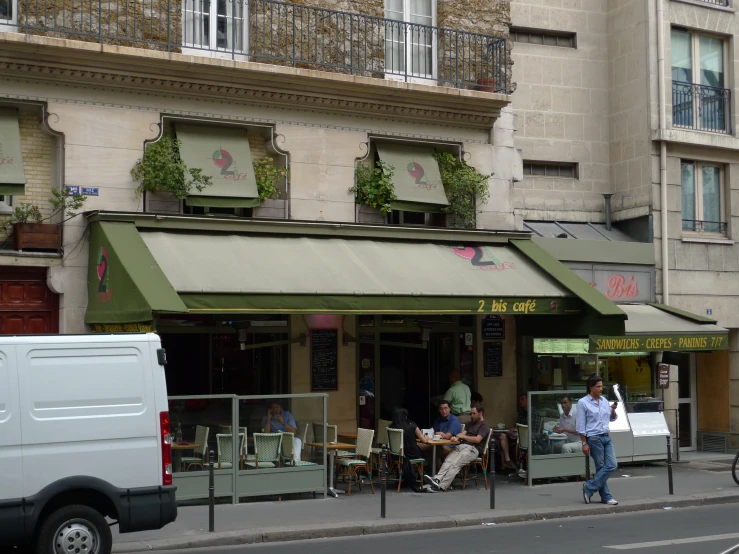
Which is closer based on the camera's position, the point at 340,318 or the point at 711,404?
the point at 340,318

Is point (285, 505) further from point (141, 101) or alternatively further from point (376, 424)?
point (141, 101)

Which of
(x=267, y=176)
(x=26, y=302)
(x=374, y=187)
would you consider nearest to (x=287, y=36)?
(x=267, y=176)

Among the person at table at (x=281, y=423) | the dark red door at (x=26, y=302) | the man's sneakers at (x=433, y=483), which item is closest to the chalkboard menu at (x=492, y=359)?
the man's sneakers at (x=433, y=483)

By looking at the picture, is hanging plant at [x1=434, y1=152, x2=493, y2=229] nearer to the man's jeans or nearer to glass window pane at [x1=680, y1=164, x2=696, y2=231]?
the man's jeans

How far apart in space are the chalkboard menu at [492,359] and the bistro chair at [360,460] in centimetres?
392

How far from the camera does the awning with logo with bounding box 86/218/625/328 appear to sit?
47.7ft

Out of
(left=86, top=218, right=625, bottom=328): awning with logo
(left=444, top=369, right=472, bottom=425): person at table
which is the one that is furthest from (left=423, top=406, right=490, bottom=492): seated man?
(left=86, top=218, right=625, bottom=328): awning with logo

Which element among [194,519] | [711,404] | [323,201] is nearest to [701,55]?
[711,404]

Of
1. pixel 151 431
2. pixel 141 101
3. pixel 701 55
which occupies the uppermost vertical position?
pixel 701 55

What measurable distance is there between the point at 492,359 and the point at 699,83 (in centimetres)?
813

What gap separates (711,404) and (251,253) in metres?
12.0

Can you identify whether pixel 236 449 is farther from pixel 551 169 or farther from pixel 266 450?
pixel 551 169

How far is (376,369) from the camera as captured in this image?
18.6 meters

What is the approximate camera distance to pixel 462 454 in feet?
54.0
